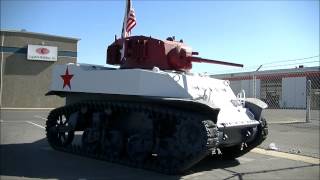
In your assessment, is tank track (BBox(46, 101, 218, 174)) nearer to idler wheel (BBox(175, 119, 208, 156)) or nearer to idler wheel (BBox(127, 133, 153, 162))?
idler wheel (BBox(175, 119, 208, 156))

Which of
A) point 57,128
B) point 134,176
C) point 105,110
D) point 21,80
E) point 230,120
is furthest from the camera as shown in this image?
point 21,80

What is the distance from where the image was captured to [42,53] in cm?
3228

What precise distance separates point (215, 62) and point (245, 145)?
2081mm

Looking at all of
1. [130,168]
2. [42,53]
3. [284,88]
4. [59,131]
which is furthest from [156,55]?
[284,88]

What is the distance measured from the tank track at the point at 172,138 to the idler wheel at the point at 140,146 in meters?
0.12

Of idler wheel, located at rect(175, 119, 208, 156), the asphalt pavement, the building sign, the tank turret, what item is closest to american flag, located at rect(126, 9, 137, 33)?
the tank turret

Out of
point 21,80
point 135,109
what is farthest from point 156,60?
point 21,80

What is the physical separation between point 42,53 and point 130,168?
964 inches

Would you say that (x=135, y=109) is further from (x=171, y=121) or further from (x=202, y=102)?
→ (x=202, y=102)

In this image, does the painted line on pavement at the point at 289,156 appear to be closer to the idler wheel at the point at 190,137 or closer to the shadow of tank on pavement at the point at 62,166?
the shadow of tank on pavement at the point at 62,166

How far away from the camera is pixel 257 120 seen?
10680 mm

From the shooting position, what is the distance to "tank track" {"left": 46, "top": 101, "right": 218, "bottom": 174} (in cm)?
842

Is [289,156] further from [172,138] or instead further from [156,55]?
[156,55]

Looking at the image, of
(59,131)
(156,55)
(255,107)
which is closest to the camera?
(156,55)
